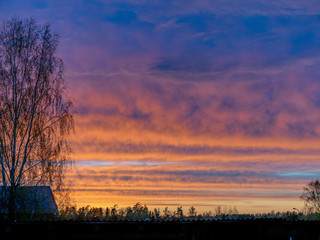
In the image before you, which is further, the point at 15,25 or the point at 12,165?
the point at 15,25

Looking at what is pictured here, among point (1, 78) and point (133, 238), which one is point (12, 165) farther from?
point (133, 238)

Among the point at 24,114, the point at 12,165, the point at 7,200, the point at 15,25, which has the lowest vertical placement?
the point at 7,200

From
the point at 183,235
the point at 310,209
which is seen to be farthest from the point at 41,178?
the point at 310,209

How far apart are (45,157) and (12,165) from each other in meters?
2.11

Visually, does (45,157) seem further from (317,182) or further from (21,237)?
(317,182)

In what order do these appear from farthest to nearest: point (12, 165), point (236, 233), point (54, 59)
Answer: point (54, 59), point (12, 165), point (236, 233)

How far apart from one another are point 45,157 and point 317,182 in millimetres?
66177

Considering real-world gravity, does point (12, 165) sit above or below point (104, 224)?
above

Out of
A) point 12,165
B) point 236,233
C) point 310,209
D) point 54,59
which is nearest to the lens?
point 236,233

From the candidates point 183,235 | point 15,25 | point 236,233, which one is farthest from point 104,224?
point 15,25

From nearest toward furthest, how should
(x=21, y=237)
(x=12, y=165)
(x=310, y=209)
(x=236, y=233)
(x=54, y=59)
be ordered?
(x=21, y=237) < (x=236, y=233) < (x=12, y=165) < (x=54, y=59) < (x=310, y=209)

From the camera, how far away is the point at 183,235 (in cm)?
2034

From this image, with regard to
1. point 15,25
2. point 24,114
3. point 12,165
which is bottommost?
point 12,165

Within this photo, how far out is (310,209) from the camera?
8031 centimetres
